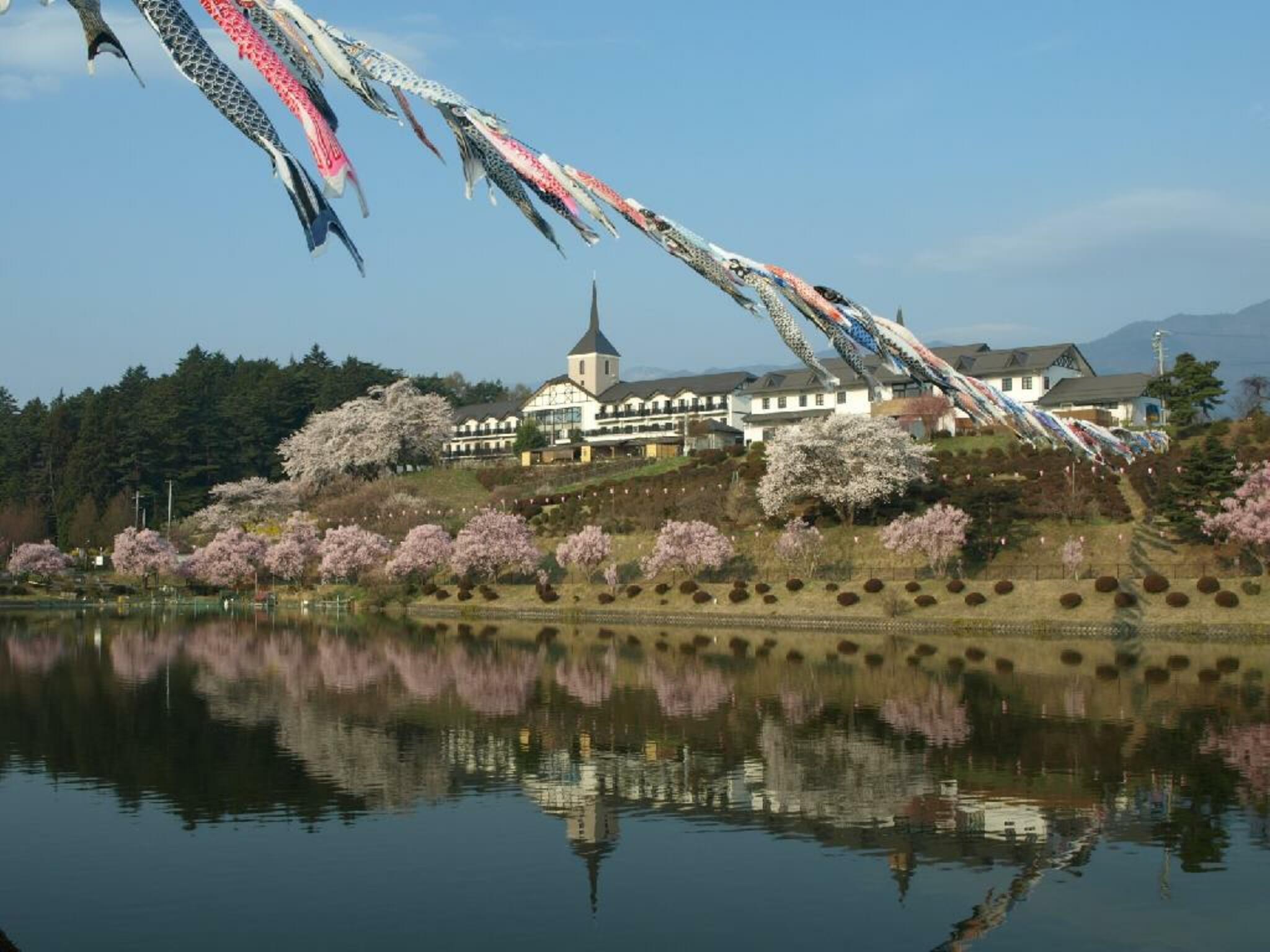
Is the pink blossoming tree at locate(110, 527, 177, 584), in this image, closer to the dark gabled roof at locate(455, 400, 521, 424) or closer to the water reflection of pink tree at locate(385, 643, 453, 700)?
the water reflection of pink tree at locate(385, 643, 453, 700)

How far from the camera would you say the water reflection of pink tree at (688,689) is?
1156 inches

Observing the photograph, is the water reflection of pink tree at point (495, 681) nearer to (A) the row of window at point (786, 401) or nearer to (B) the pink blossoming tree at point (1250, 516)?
(B) the pink blossoming tree at point (1250, 516)

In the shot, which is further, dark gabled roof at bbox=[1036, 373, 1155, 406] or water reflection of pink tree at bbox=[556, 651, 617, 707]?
dark gabled roof at bbox=[1036, 373, 1155, 406]

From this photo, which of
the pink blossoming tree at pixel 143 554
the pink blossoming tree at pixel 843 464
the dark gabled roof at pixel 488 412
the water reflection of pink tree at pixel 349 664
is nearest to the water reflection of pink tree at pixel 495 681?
the water reflection of pink tree at pixel 349 664

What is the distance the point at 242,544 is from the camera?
233 ft

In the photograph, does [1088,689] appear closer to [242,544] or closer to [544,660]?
[544,660]

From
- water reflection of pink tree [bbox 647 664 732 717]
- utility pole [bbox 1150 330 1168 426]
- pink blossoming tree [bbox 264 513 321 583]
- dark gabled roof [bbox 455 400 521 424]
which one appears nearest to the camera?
water reflection of pink tree [bbox 647 664 732 717]

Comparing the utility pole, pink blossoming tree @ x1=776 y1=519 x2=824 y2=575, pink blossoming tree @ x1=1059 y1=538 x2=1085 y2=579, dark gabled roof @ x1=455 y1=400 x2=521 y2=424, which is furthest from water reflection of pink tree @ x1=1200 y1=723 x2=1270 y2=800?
dark gabled roof @ x1=455 y1=400 x2=521 y2=424

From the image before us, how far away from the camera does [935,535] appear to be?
171ft

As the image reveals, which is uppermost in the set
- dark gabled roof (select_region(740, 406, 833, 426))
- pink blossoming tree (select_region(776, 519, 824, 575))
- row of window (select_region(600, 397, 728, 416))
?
row of window (select_region(600, 397, 728, 416))

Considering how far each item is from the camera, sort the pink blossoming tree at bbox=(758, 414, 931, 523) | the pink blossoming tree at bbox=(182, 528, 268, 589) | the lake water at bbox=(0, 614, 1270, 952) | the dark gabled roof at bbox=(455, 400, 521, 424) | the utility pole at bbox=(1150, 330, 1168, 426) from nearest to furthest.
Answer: the lake water at bbox=(0, 614, 1270, 952)
the pink blossoming tree at bbox=(758, 414, 931, 523)
the utility pole at bbox=(1150, 330, 1168, 426)
the pink blossoming tree at bbox=(182, 528, 268, 589)
the dark gabled roof at bbox=(455, 400, 521, 424)

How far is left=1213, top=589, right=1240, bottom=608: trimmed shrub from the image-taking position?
138 ft

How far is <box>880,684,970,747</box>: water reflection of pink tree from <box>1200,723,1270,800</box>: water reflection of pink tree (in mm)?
4385

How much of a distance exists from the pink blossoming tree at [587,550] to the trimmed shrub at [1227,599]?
86.1ft
